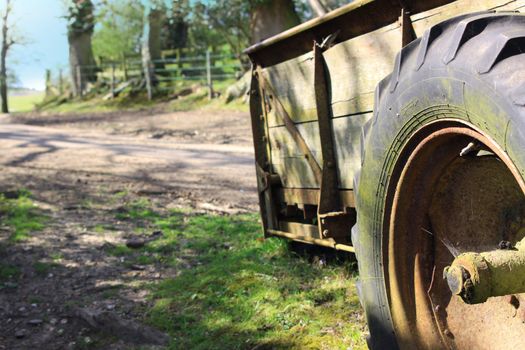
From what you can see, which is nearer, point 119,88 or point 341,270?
point 341,270

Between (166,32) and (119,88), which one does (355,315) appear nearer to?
(119,88)

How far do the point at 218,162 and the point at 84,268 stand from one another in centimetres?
633

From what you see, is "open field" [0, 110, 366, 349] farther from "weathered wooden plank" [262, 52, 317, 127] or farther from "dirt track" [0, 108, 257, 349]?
"weathered wooden plank" [262, 52, 317, 127]

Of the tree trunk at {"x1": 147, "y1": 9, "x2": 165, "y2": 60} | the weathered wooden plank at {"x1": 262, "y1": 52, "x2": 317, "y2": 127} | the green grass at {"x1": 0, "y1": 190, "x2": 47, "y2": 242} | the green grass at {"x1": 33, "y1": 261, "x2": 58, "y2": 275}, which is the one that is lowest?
the green grass at {"x1": 33, "y1": 261, "x2": 58, "y2": 275}

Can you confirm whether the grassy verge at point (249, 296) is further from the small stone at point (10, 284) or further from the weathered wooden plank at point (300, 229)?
the small stone at point (10, 284)

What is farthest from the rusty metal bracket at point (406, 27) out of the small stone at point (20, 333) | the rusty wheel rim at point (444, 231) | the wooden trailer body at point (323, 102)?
the small stone at point (20, 333)

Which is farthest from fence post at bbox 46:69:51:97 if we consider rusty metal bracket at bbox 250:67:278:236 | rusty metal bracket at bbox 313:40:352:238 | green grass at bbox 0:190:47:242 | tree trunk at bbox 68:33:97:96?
rusty metal bracket at bbox 313:40:352:238

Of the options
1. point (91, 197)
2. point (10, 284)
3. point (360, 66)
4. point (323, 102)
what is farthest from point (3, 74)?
point (360, 66)

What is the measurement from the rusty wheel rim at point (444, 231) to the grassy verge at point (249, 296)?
91 centimetres

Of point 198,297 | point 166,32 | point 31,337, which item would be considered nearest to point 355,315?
point 198,297

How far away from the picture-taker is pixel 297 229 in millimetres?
4305

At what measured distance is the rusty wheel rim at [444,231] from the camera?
85.1 inches

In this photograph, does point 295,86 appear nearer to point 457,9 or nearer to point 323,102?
point 323,102

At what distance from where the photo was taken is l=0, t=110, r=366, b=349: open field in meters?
3.89
